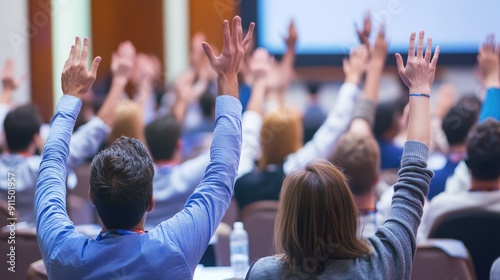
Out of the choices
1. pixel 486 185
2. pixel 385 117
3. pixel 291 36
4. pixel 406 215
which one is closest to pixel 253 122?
pixel 291 36

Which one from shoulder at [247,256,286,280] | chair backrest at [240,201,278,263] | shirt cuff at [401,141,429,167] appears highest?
shirt cuff at [401,141,429,167]

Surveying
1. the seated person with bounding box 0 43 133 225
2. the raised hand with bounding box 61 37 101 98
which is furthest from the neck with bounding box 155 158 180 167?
the raised hand with bounding box 61 37 101 98

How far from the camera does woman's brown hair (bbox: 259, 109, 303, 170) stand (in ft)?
12.8

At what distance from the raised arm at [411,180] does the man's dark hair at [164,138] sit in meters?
2.00

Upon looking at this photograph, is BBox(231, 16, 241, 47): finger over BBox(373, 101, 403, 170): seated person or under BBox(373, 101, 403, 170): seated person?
over

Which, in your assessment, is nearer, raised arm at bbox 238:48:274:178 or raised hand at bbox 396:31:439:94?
raised hand at bbox 396:31:439:94

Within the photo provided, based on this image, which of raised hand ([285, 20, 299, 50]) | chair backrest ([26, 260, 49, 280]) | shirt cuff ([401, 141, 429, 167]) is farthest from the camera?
raised hand ([285, 20, 299, 50])

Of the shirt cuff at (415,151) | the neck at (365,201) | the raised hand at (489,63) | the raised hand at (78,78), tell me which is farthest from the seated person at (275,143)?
the raised hand at (78,78)

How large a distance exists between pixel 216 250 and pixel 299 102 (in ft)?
17.7

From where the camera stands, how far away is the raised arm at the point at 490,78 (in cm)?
341

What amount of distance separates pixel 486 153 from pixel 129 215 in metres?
1.85

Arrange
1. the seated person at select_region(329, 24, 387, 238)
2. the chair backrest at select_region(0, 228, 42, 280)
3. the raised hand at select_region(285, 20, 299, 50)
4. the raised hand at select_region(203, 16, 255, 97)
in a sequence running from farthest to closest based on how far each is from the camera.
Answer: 1. the raised hand at select_region(285, 20, 299, 50)
2. the seated person at select_region(329, 24, 387, 238)
3. the chair backrest at select_region(0, 228, 42, 280)
4. the raised hand at select_region(203, 16, 255, 97)

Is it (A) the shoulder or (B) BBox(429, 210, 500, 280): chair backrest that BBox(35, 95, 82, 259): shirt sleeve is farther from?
(B) BBox(429, 210, 500, 280): chair backrest

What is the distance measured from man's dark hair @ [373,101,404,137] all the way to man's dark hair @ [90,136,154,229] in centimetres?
317
